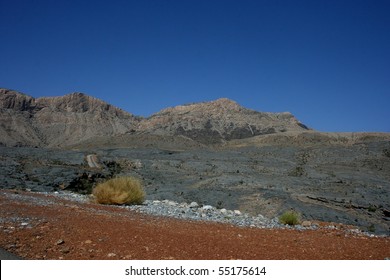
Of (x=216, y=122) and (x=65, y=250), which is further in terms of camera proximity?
(x=216, y=122)

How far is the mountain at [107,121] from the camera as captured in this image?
103625mm

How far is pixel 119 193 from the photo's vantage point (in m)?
18.0

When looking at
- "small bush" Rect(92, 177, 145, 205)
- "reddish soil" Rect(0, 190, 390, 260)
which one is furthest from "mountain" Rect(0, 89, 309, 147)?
"reddish soil" Rect(0, 190, 390, 260)

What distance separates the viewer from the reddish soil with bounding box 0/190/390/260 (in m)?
7.56

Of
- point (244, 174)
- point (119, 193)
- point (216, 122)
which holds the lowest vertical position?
point (119, 193)

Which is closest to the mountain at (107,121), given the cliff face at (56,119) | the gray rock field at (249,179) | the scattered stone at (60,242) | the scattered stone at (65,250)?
the cliff face at (56,119)

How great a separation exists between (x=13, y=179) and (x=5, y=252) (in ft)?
67.3

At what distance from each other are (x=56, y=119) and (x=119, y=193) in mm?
112489

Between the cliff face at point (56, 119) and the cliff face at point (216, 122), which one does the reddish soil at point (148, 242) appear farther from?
the cliff face at point (56, 119)

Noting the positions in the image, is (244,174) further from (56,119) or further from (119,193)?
(56,119)

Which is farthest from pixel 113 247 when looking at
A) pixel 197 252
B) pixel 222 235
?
pixel 222 235

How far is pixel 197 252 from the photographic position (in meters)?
7.75

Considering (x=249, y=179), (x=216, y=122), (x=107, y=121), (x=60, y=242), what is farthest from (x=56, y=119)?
(x=60, y=242)
